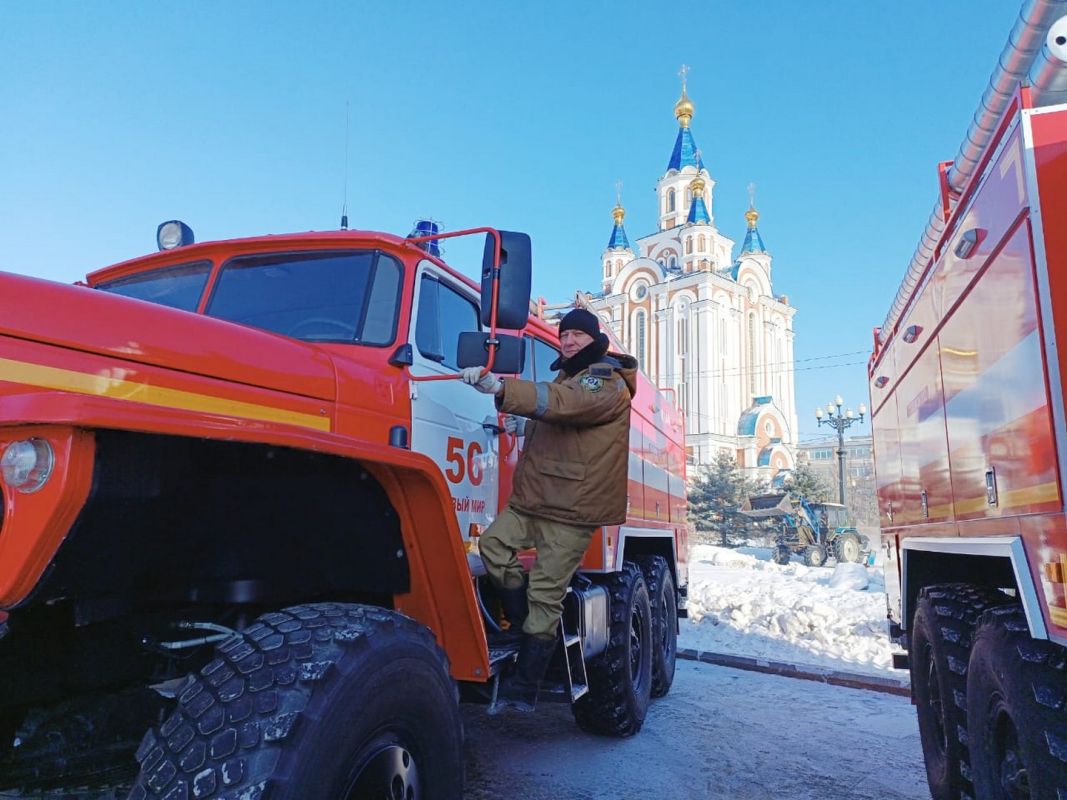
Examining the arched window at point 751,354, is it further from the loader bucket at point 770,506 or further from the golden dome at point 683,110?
the loader bucket at point 770,506

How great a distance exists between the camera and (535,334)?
15.3ft

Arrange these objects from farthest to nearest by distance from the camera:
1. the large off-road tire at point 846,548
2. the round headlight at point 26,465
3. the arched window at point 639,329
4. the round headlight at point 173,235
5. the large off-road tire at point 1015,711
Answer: the arched window at point 639,329 < the large off-road tire at point 846,548 < the round headlight at point 173,235 < the large off-road tire at point 1015,711 < the round headlight at point 26,465

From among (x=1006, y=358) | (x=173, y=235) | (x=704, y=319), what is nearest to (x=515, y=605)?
(x=1006, y=358)

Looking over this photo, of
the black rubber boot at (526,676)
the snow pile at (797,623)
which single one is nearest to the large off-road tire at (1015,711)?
the black rubber boot at (526,676)

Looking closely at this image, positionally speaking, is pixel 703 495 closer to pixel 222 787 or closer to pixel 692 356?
pixel 692 356

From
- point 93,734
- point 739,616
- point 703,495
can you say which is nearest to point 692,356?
point 703,495

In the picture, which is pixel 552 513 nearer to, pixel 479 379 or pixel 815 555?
pixel 479 379

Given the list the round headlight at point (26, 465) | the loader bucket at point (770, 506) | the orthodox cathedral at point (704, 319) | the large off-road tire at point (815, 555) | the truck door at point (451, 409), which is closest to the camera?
the round headlight at point (26, 465)

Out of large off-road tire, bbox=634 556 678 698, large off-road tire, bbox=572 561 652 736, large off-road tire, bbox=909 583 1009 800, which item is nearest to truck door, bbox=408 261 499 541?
large off-road tire, bbox=572 561 652 736

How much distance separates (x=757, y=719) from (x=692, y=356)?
49.3 metres

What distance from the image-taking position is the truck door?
3129mm

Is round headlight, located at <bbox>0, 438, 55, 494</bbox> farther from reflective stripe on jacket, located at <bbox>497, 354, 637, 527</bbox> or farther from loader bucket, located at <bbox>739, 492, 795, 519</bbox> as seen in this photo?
loader bucket, located at <bbox>739, 492, 795, 519</bbox>

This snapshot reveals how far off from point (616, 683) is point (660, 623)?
4.36 feet

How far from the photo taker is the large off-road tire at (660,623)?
595cm
